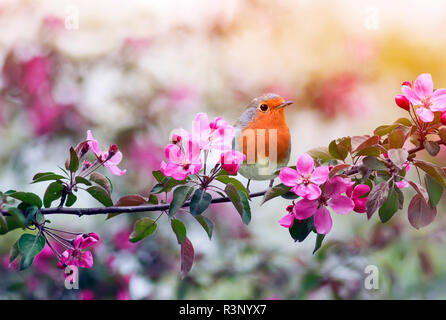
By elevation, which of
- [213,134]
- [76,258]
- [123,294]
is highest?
[213,134]

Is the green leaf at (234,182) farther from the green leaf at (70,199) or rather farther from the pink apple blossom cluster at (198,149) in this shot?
the green leaf at (70,199)

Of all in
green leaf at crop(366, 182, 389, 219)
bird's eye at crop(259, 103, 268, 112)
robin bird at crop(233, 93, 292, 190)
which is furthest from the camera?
bird's eye at crop(259, 103, 268, 112)

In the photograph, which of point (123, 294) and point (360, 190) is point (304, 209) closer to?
point (360, 190)

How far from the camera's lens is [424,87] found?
41cm

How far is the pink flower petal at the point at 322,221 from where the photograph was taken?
1.29 ft

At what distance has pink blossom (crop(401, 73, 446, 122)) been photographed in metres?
0.39

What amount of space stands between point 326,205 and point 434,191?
86mm

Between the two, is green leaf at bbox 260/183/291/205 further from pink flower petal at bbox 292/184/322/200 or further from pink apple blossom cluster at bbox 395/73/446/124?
pink apple blossom cluster at bbox 395/73/446/124

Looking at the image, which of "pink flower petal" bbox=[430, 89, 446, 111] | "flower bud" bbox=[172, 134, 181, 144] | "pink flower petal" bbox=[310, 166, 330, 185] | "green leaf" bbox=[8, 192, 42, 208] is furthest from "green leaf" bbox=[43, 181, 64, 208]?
"pink flower petal" bbox=[430, 89, 446, 111]

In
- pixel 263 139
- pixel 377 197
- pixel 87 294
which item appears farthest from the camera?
pixel 87 294

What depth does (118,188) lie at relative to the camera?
1216mm

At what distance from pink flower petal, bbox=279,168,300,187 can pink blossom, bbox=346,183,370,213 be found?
0.05m

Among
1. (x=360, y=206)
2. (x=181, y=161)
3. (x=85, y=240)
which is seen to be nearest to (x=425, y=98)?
(x=360, y=206)
